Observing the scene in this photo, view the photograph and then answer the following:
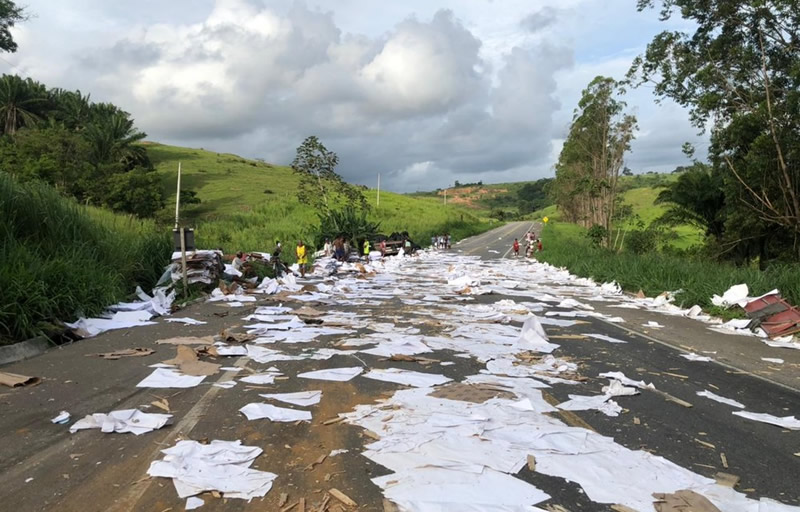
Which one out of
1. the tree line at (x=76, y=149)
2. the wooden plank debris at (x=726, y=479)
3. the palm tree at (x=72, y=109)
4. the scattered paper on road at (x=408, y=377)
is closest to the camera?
the wooden plank debris at (x=726, y=479)

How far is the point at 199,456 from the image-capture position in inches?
148

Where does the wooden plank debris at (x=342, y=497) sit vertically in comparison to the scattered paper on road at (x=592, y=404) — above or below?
above

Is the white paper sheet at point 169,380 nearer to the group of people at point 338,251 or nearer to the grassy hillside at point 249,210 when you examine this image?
the grassy hillside at point 249,210

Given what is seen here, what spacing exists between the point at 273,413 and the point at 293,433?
0.51 meters

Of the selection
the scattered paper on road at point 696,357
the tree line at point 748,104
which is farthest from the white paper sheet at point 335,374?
the tree line at point 748,104

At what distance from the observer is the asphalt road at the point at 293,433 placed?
3.30 meters

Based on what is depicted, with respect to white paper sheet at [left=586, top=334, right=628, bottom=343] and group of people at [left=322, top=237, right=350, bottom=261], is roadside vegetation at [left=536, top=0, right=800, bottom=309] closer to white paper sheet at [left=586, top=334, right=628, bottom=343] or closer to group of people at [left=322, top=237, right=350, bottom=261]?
white paper sheet at [left=586, top=334, right=628, bottom=343]

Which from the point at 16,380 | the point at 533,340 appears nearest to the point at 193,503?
the point at 16,380

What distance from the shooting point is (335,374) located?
236 inches

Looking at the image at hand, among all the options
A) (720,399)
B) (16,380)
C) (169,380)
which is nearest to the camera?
(720,399)

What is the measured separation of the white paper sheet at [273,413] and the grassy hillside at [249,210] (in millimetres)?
17679

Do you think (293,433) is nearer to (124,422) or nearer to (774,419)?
(124,422)

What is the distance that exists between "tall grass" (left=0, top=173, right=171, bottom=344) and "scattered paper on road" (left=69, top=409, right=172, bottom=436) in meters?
3.69

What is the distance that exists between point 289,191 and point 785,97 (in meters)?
54.1
